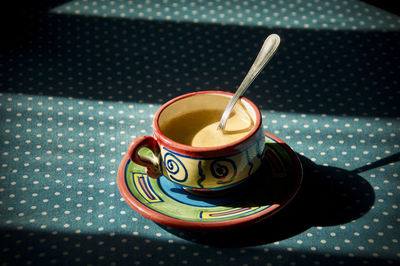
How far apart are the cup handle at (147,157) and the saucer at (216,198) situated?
0.5 inches

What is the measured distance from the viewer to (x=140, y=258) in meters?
0.49

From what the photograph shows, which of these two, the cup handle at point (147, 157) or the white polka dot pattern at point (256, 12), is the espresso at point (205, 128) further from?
the white polka dot pattern at point (256, 12)

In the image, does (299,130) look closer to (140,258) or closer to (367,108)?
(367,108)

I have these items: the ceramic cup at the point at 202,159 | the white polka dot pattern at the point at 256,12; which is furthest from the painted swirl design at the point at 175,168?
the white polka dot pattern at the point at 256,12

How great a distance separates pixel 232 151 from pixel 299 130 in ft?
0.79

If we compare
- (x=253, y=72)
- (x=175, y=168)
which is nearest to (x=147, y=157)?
(x=175, y=168)

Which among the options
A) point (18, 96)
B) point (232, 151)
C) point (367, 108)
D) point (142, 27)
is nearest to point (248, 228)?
point (232, 151)

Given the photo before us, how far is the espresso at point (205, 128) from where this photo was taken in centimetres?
57

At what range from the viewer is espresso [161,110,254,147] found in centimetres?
57

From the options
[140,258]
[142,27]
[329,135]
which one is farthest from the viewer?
[142,27]

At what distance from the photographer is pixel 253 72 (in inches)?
22.7

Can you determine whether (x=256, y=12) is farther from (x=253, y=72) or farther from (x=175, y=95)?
(x=253, y=72)

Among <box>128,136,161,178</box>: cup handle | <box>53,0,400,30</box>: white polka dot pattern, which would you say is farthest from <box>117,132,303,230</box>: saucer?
<box>53,0,400,30</box>: white polka dot pattern

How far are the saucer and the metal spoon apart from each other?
0.28 feet
